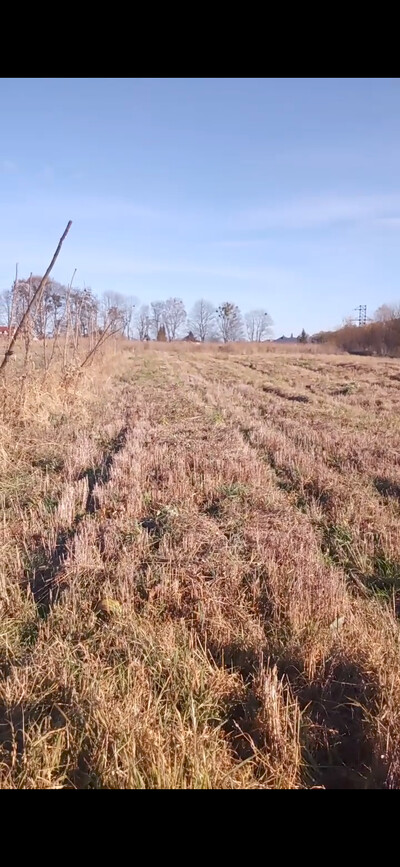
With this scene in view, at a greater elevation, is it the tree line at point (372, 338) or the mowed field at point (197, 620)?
the tree line at point (372, 338)

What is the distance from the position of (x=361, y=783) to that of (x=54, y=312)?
1250 centimetres

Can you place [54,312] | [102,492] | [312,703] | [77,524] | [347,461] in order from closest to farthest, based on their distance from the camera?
[312,703], [77,524], [102,492], [347,461], [54,312]

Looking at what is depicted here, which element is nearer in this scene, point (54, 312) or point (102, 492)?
point (102, 492)

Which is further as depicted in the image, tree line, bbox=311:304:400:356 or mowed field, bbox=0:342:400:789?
tree line, bbox=311:304:400:356

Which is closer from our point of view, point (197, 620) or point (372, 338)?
point (197, 620)

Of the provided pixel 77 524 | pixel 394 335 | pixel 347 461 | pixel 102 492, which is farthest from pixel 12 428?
pixel 394 335

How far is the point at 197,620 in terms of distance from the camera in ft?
8.54

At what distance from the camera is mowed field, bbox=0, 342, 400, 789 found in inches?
69.5

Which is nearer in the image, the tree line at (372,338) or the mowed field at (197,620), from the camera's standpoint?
the mowed field at (197,620)

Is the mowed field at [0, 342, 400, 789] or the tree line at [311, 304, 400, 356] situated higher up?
the tree line at [311, 304, 400, 356]

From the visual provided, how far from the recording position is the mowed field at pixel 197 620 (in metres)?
1.77
